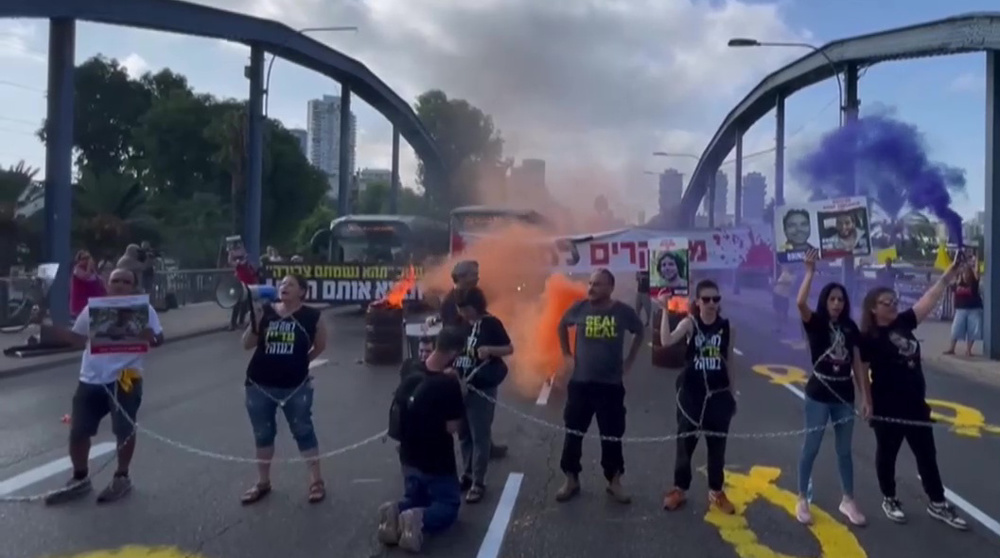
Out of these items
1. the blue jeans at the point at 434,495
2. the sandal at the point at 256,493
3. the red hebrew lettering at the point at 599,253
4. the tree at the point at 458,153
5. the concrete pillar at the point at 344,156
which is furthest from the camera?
the tree at the point at 458,153

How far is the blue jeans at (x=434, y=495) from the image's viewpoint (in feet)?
22.2

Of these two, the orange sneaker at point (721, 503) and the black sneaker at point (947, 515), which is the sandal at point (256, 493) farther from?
the black sneaker at point (947, 515)

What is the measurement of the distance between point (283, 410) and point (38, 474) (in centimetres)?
248

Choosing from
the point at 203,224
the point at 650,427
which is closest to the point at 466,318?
the point at 650,427

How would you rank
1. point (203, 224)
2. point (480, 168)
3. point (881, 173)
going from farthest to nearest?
point (480, 168) → point (203, 224) → point (881, 173)

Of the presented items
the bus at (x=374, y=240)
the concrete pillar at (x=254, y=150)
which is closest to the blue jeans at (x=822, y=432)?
the bus at (x=374, y=240)

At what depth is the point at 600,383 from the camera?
25.5 ft

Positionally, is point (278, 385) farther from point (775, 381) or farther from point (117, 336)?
point (775, 381)

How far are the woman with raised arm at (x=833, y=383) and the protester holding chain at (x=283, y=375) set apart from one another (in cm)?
361

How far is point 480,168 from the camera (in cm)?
6506

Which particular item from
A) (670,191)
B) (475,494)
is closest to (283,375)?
(475,494)

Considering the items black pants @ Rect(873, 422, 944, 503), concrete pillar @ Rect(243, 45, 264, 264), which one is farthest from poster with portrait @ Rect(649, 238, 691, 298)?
concrete pillar @ Rect(243, 45, 264, 264)

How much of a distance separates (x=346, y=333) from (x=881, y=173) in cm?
1202

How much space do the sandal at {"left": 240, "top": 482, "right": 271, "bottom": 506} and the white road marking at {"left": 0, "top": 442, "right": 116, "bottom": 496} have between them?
188 cm
